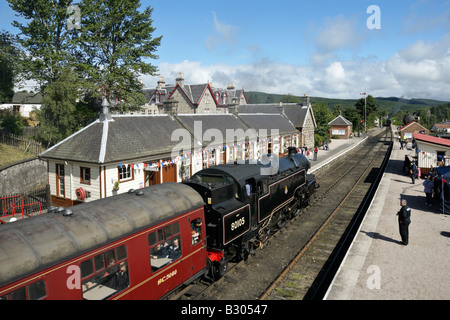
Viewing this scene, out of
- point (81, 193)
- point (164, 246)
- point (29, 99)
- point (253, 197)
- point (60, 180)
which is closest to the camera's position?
point (164, 246)

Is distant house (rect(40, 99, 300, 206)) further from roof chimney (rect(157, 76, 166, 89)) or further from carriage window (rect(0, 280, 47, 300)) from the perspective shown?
roof chimney (rect(157, 76, 166, 89))

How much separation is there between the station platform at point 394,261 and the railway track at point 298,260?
85 centimetres

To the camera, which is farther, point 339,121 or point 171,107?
point 339,121

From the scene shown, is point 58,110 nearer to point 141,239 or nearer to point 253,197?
point 253,197

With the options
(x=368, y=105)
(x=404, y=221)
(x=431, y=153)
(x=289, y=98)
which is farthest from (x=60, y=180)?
(x=289, y=98)

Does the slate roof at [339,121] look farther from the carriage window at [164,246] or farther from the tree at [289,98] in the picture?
the carriage window at [164,246]

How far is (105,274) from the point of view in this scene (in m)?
6.83

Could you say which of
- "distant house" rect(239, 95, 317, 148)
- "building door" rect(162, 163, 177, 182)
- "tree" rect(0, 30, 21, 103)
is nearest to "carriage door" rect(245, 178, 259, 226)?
"building door" rect(162, 163, 177, 182)

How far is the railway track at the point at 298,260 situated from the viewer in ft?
33.6

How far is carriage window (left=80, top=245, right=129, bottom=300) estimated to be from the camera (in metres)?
6.38

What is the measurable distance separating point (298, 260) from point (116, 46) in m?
28.6

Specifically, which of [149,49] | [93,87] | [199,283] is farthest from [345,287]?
[149,49]

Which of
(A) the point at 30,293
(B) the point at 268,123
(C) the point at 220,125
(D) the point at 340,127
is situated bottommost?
(A) the point at 30,293

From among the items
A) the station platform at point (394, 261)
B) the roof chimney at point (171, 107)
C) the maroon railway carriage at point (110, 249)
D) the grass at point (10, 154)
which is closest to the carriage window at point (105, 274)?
the maroon railway carriage at point (110, 249)
